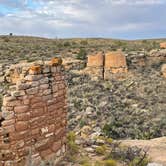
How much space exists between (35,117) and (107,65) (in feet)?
74.2

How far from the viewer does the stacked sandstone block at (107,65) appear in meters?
30.8

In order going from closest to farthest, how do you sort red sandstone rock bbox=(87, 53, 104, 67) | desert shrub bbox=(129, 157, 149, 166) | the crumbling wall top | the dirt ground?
1. desert shrub bbox=(129, 157, 149, 166)
2. the dirt ground
3. the crumbling wall top
4. red sandstone rock bbox=(87, 53, 104, 67)

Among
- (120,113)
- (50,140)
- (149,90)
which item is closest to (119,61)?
(149,90)

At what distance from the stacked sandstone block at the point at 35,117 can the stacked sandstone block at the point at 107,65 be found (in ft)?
69.8

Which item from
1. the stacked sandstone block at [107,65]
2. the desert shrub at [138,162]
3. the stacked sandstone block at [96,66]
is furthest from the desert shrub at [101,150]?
the stacked sandstone block at [96,66]

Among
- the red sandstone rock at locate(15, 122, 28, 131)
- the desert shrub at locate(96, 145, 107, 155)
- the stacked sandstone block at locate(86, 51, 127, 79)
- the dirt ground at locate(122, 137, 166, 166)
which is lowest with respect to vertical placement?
the dirt ground at locate(122, 137, 166, 166)

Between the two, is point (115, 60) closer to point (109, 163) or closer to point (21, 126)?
point (109, 163)

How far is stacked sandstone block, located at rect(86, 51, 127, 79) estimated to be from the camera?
101 feet

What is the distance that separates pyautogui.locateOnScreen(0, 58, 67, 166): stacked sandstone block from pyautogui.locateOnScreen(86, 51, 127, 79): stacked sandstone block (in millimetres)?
21272

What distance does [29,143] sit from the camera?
8.45 m

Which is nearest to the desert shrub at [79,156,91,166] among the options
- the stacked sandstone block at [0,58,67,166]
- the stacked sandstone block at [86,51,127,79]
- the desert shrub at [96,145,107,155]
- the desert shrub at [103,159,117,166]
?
the desert shrub at [103,159,117,166]

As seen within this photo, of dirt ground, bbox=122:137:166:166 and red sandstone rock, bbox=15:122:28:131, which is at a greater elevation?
red sandstone rock, bbox=15:122:28:131

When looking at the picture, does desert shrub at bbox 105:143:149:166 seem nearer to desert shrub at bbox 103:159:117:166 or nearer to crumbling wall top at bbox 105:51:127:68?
desert shrub at bbox 103:159:117:166

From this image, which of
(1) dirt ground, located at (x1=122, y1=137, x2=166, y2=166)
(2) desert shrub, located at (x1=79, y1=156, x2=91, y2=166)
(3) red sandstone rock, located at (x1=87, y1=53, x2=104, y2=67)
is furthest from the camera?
(3) red sandstone rock, located at (x1=87, y1=53, x2=104, y2=67)
